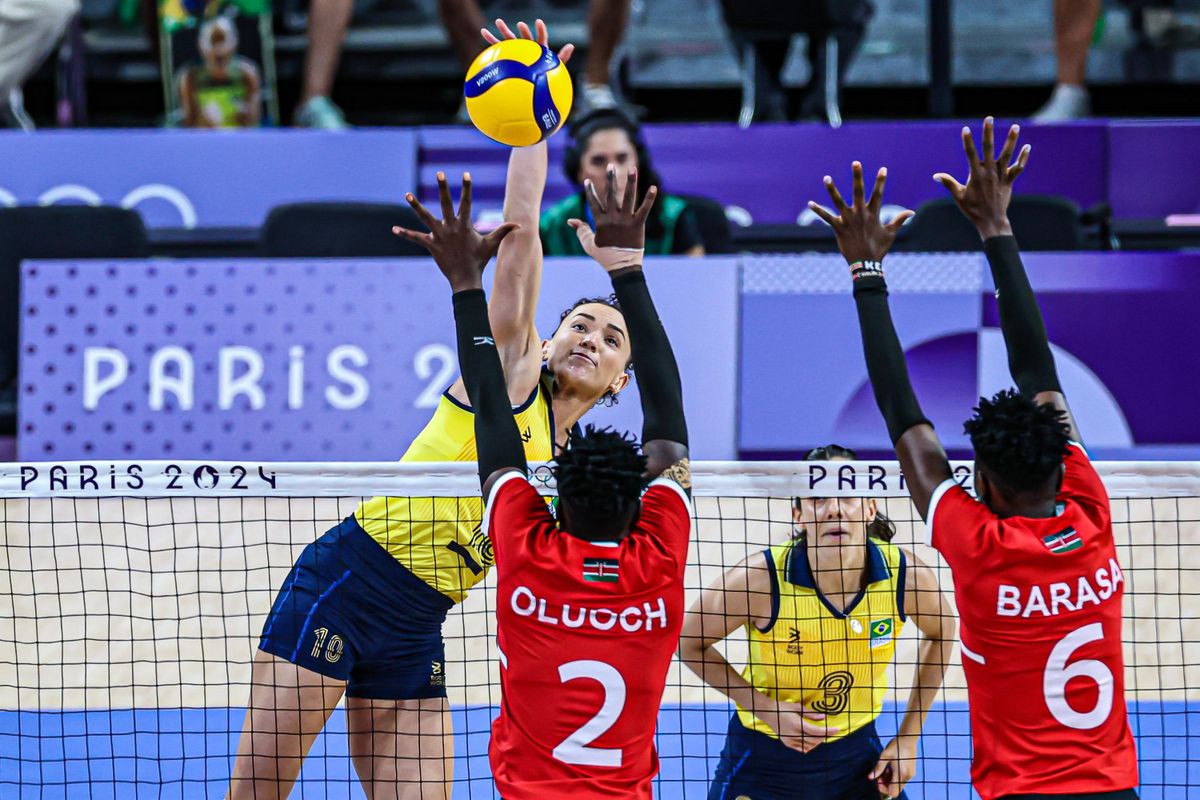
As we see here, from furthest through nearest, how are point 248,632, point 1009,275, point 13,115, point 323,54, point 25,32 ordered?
point 13,115 → point 323,54 → point 25,32 → point 248,632 → point 1009,275

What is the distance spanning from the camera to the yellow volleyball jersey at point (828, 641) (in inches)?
192

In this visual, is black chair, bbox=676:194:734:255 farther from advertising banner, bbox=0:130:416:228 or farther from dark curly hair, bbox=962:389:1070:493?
dark curly hair, bbox=962:389:1070:493

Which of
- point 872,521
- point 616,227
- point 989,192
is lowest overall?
point 872,521

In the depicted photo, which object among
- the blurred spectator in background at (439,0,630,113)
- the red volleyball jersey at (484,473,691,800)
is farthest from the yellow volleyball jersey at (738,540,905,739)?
the blurred spectator in background at (439,0,630,113)

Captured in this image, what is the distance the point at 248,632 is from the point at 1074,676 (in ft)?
12.9

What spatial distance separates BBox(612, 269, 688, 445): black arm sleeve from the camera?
392cm

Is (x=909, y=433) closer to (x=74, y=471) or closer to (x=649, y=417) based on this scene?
(x=649, y=417)

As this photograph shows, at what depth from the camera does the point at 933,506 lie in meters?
3.76

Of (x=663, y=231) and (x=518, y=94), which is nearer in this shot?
(x=518, y=94)

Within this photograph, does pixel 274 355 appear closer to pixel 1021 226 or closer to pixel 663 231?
pixel 663 231

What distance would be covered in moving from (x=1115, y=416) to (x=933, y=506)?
430 cm

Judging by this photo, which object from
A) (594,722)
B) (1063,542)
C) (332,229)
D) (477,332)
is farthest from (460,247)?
(332,229)

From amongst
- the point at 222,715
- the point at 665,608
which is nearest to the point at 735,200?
the point at 222,715

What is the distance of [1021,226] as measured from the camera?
26.3ft
